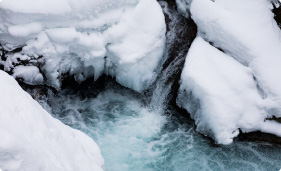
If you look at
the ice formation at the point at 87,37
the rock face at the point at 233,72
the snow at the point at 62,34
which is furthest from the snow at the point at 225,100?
the snow at the point at 62,34

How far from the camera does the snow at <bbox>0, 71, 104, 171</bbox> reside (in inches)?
76.5

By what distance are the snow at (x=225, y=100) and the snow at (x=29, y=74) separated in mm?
2668

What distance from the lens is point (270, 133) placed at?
17.5 feet

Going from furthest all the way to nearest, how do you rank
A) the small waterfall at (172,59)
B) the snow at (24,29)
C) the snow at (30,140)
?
the small waterfall at (172,59) → the snow at (24,29) → the snow at (30,140)

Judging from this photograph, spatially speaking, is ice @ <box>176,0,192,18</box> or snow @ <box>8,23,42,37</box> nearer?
snow @ <box>8,23,42,37</box>

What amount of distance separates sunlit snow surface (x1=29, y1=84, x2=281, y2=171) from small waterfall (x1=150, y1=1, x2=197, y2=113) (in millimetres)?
279

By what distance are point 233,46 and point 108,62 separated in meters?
2.44

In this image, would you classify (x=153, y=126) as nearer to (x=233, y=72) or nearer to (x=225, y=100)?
(x=225, y=100)

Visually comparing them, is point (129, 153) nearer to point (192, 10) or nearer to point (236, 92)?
point (236, 92)

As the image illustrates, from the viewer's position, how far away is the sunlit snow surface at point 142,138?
507 centimetres

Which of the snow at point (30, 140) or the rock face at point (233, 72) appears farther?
the rock face at point (233, 72)

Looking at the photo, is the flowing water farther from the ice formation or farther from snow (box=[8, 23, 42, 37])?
snow (box=[8, 23, 42, 37])

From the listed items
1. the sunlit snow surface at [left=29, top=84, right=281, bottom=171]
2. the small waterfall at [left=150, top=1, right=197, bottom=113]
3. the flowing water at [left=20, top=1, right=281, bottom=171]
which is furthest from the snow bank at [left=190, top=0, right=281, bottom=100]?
the sunlit snow surface at [left=29, top=84, right=281, bottom=171]

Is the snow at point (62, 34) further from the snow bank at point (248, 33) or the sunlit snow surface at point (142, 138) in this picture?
the snow bank at point (248, 33)
